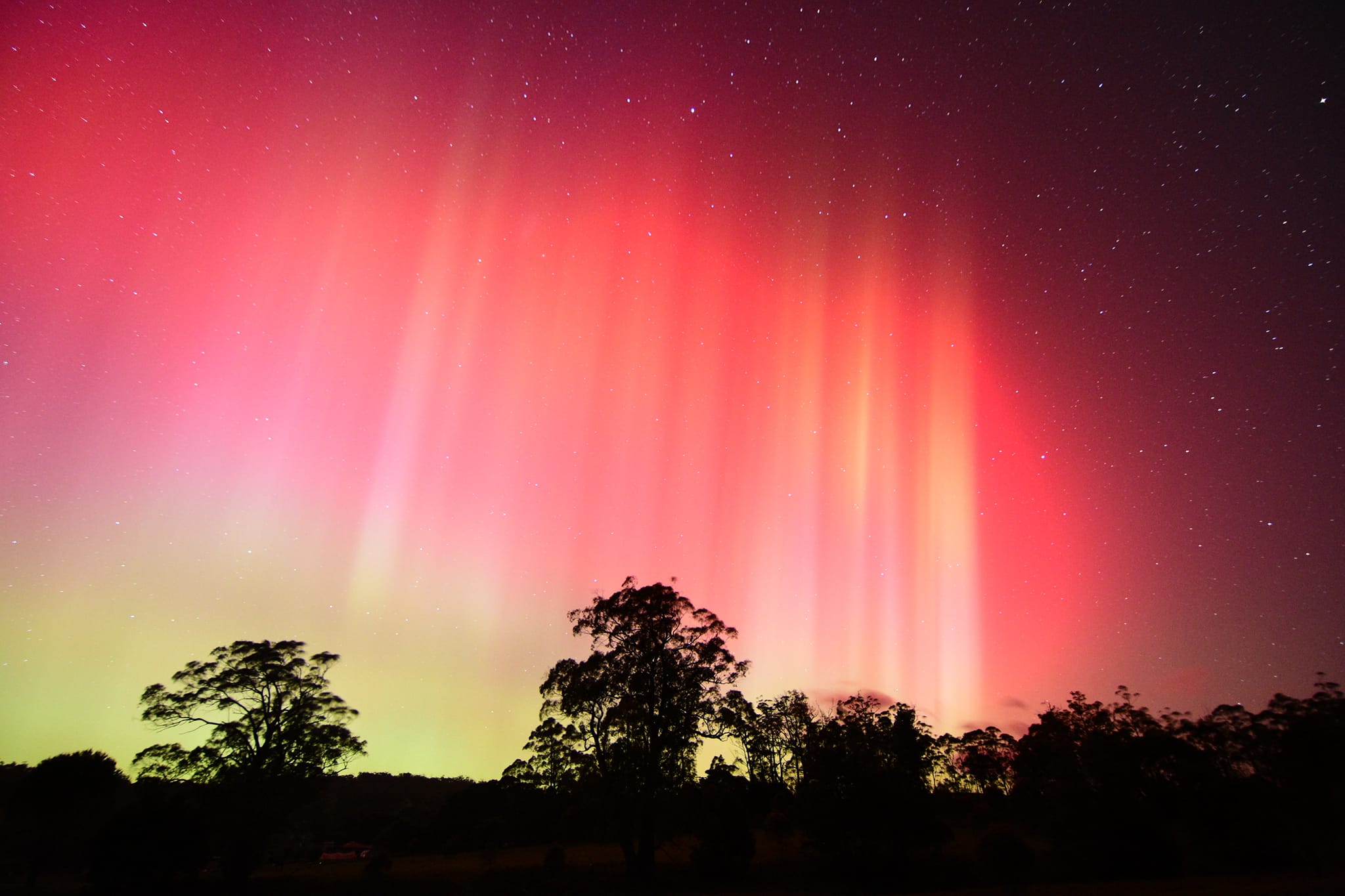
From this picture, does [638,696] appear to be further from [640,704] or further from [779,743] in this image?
[779,743]

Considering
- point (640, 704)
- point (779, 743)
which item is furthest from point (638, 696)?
point (779, 743)

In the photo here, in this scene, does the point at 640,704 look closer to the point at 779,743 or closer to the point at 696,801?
the point at 696,801

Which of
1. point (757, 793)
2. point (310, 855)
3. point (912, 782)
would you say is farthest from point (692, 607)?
point (310, 855)

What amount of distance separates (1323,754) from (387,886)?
5610 centimetres

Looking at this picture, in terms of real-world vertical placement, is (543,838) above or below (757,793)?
below

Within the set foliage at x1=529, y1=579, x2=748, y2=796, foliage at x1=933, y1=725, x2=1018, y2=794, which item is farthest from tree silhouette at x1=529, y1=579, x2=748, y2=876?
foliage at x1=933, y1=725, x2=1018, y2=794

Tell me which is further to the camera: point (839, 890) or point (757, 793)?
point (757, 793)

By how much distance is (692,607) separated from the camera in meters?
35.8

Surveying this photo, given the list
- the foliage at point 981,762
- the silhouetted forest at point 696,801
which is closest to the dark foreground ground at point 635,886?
the silhouetted forest at point 696,801

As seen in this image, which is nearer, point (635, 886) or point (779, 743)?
point (635, 886)

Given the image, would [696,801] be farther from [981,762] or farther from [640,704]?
[981,762]

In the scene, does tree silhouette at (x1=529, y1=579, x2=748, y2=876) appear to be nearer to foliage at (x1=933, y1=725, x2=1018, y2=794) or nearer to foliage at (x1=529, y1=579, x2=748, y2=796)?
foliage at (x1=529, y1=579, x2=748, y2=796)

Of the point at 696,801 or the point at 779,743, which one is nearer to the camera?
the point at 696,801

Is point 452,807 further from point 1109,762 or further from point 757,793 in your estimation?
point 1109,762
